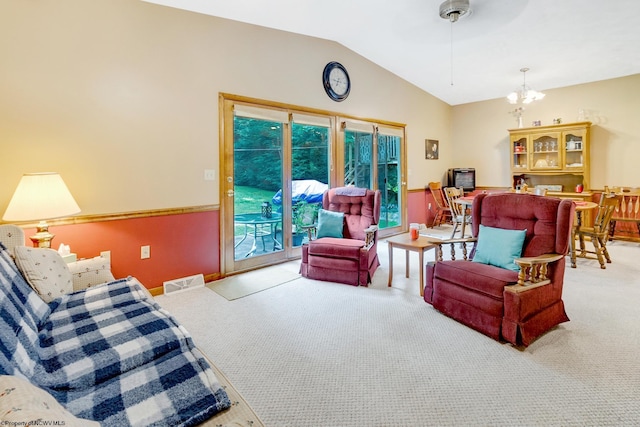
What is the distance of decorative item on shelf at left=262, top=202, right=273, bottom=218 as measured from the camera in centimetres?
421

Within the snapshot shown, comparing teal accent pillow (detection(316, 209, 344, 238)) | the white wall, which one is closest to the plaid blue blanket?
the white wall

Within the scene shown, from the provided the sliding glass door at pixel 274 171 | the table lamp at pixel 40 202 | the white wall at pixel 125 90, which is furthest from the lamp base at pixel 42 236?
the sliding glass door at pixel 274 171

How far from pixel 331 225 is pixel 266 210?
0.89 metres

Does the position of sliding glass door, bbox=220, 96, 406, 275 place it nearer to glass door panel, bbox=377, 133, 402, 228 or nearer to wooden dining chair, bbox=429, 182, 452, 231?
glass door panel, bbox=377, 133, 402, 228

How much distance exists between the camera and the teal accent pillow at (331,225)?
394cm

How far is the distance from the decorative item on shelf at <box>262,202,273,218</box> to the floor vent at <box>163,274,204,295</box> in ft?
3.61

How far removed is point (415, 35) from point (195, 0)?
2.68 meters

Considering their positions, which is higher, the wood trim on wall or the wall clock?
the wall clock

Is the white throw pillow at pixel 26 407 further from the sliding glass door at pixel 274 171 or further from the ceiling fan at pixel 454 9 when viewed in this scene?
the ceiling fan at pixel 454 9

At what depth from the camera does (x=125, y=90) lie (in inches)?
118

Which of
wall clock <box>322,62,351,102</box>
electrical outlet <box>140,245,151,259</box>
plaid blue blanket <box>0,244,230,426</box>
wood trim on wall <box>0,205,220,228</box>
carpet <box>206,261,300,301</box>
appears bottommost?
carpet <box>206,261,300,301</box>

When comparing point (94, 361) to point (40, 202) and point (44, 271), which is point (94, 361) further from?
point (40, 202)

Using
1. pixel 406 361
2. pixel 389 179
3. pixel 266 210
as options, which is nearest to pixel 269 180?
pixel 266 210

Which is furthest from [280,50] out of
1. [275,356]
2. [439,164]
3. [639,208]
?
[639,208]
